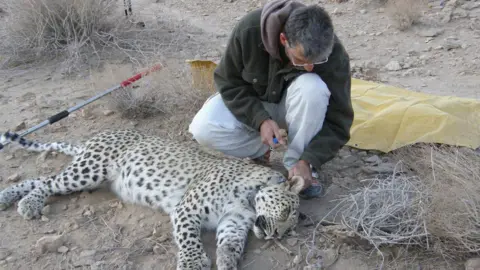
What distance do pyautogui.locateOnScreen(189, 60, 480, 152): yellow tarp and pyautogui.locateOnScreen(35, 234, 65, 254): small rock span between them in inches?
95.6

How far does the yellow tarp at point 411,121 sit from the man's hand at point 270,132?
1.09m

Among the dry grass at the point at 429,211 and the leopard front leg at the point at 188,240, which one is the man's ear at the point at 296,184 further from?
the leopard front leg at the point at 188,240

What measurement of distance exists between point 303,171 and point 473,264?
1.16m

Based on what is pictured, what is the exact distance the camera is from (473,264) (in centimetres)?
307

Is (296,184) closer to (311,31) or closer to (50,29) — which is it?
(311,31)

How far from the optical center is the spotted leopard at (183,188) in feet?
11.2

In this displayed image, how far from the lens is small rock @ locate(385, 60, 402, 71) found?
21.1 feet

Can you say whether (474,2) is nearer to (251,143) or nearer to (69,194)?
(251,143)

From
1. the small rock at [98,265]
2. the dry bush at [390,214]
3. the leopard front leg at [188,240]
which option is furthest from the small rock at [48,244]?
the dry bush at [390,214]

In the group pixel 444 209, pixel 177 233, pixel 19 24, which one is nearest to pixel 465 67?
pixel 444 209

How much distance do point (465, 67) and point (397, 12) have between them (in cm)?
153

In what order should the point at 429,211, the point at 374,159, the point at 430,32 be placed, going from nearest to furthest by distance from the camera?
the point at 429,211
the point at 374,159
the point at 430,32

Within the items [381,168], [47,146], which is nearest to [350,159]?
[381,168]

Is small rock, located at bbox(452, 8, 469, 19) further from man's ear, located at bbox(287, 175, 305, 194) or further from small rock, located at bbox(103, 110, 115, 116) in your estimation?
man's ear, located at bbox(287, 175, 305, 194)
